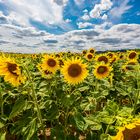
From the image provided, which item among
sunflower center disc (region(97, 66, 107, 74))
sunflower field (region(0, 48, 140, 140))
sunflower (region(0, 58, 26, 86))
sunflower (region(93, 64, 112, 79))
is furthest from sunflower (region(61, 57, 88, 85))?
sunflower (region(0, 58, 26, 86))

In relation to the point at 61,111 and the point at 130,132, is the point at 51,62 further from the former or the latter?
the point at 130,132

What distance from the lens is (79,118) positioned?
458 cm

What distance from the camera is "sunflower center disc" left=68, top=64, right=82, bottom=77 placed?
681 centimetres

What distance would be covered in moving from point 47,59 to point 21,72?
368 cm

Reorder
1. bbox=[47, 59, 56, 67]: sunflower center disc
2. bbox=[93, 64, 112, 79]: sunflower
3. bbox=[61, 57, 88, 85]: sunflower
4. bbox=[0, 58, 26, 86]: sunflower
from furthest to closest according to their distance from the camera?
bbox=[47, 59, 56, 67]: sunflower center disc
bbox=[93, 64, 112, 79]: sunflower
bbox=[61, 57, 88, 85]: sunflower
bbox=[0, 58, 26, 86]: sunflower

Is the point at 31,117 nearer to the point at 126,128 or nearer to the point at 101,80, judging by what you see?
the point at 126,128

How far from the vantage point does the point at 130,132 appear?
94.8 inches

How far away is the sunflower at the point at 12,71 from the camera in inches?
189

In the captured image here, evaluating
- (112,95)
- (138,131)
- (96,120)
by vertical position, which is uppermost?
(138,131)

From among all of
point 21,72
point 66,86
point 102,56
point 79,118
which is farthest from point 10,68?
point 102,56

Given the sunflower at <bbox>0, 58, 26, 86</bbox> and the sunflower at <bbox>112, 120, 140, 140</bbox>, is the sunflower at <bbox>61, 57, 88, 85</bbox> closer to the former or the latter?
the sunflower at <bbox>0, 58, 26, 86</bbox>

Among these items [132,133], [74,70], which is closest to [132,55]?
[74,70]

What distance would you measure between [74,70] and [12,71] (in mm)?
2229

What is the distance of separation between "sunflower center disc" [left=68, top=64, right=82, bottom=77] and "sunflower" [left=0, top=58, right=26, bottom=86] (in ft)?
6.41
